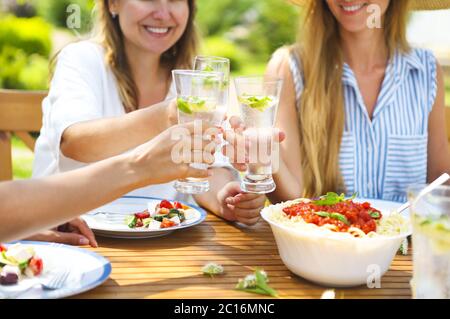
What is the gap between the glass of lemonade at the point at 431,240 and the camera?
153 cm

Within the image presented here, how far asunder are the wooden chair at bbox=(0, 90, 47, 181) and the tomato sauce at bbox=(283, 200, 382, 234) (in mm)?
1876

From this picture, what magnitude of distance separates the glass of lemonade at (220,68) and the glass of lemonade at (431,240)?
61 centimetres

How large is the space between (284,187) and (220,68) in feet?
3.44

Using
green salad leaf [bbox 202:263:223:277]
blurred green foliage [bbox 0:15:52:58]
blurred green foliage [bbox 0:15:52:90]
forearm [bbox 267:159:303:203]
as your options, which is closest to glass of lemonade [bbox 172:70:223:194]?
green salad leaf [bbox 202:263:223:277]

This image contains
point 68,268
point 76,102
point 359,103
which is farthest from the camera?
point 359,103

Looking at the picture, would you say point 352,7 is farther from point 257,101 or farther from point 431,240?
point 431,240

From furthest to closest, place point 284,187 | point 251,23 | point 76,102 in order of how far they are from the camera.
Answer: point 251,23 → point 284,187 → point 76,102

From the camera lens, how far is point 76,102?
110 inches

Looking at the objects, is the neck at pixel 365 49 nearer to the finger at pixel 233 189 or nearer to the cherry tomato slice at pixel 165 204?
the finger at pixel 233 189

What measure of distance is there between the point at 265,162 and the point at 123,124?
0.77 meters

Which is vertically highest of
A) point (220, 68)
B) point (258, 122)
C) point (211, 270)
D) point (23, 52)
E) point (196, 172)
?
point (220, 68)

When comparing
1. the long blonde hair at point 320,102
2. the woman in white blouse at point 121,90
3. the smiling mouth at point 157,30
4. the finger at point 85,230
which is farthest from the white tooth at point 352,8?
Result: the finger at point 85,230

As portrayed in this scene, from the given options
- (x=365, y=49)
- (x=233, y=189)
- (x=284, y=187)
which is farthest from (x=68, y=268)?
(x=365, y=49)
